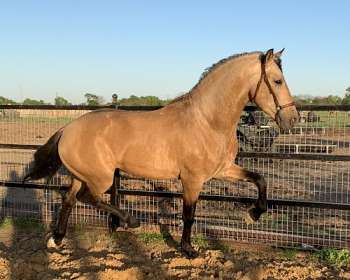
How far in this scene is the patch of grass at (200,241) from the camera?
543cm

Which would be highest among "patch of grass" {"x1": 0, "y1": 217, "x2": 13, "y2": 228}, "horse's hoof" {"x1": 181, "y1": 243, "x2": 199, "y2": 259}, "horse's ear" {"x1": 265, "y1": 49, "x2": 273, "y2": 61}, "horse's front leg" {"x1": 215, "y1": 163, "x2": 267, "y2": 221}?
"horse's ear" {"x1": 265, "y1": 49, "x2": 273, "y2": 61}

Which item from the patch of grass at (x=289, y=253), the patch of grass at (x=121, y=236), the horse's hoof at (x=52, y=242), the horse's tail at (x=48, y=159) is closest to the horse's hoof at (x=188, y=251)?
the patch of grass at (x=289, y=253)

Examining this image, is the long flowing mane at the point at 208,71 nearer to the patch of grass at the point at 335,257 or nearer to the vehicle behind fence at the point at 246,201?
the vehicle behind fence at the point at 246,201

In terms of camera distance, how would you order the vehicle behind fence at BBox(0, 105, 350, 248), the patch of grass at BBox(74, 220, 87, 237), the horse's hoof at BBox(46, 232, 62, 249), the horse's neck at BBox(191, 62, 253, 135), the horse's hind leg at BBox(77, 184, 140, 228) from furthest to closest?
the patch of grass at BBox(74, 220, 87, 237)
the horse's hoof at BBox(46, 232, 62, 249)
the vehicle behind fence at BBox(0, 105, 350, 248)
the horse's hind leg at BBox(77, 184, 140, 228)
the horse's neck at BBox(191, 62, 253, 135)

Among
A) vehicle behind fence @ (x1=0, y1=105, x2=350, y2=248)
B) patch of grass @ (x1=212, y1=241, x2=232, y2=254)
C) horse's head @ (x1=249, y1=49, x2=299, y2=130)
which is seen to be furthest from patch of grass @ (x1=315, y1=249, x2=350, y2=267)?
horse's head @ (x1=249, y1=49, x2=299, y2=130)

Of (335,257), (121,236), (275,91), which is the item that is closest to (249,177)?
(275,91)

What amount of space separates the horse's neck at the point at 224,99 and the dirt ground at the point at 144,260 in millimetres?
1440

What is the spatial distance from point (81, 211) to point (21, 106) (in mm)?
1859

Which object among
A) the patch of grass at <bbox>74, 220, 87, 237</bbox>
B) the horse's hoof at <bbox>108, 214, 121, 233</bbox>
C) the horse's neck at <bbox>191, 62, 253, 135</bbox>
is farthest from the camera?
the patch of grass at <bbox>74, 220, 87, 237</bbox>

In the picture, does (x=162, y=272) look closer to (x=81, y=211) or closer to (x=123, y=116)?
(x=123, y=116)

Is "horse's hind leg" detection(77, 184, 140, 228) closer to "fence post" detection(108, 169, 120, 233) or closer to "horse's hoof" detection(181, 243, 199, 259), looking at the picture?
"horse's hoof" detection(181, 243, 199, 259)

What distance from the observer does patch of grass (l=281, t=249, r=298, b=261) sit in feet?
16.3

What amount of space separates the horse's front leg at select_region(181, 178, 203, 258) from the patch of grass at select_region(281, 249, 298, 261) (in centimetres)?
101

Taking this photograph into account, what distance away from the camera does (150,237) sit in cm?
579
